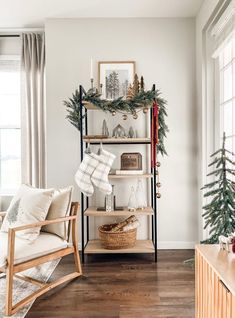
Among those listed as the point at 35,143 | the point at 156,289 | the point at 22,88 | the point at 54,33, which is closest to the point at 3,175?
the point at 35,143

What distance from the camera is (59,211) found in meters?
3.15

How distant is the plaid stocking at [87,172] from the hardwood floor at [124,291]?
762 mm

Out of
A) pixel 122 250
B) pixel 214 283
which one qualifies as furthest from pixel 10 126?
pixel 214 283

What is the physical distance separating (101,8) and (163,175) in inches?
75.8

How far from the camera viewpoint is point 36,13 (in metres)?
4.00

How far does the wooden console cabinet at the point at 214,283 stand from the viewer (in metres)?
1.59

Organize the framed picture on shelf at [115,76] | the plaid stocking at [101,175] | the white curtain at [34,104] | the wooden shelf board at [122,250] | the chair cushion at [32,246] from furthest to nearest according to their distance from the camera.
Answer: the white curtain at [34,104] → the framed picture on shelf at [115,76] → the wooden shelf board at [122,250] → the plaid stocking at [101,175] → the chair cushion at [32,246]

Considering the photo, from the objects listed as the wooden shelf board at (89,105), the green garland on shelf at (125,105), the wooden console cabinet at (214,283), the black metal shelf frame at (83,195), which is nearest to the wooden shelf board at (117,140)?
the black metal shelf frame at (83,195)

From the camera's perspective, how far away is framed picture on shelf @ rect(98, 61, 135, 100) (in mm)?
4129

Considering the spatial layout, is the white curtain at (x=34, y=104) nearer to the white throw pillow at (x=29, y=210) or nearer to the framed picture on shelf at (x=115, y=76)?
the framed picture on shelf at (x=115, y=76)

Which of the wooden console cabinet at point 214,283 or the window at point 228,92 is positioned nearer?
the wooden console cabinet at point 214,283

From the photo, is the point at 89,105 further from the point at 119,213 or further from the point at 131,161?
the point at 119,213

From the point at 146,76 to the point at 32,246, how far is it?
230 centimetres

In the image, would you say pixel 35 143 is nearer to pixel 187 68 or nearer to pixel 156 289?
pixel 187 68
